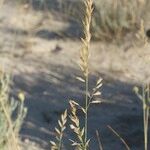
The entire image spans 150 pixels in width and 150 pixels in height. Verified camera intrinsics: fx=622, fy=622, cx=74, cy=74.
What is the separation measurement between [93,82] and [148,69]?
0.50 metres

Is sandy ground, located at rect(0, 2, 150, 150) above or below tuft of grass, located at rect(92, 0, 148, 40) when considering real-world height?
below

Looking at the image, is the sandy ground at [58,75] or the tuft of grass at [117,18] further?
the tuft of grass at [117,18]

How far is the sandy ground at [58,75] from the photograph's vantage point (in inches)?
176

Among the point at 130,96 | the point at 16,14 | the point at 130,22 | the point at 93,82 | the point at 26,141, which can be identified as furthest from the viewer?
the point at 16,14

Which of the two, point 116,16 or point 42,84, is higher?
point 116,16

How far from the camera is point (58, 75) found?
5691 mm

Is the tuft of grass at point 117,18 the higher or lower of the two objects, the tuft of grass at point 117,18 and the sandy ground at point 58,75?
the higher

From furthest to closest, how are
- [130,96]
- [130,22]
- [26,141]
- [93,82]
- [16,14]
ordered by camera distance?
1. [16,14]
2. [130,22]
3. [93,82]
4. [130,96]
5. [26,141]

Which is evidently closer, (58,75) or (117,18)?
(58,75)

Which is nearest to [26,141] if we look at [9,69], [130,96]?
[130,96]

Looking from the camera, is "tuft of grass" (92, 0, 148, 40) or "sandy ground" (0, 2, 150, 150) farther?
"tuft of grass" (92, 0, 148, 40)

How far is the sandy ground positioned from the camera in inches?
176

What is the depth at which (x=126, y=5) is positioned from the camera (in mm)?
6340

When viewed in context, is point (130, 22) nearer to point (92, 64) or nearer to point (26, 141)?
point (92, 64)
